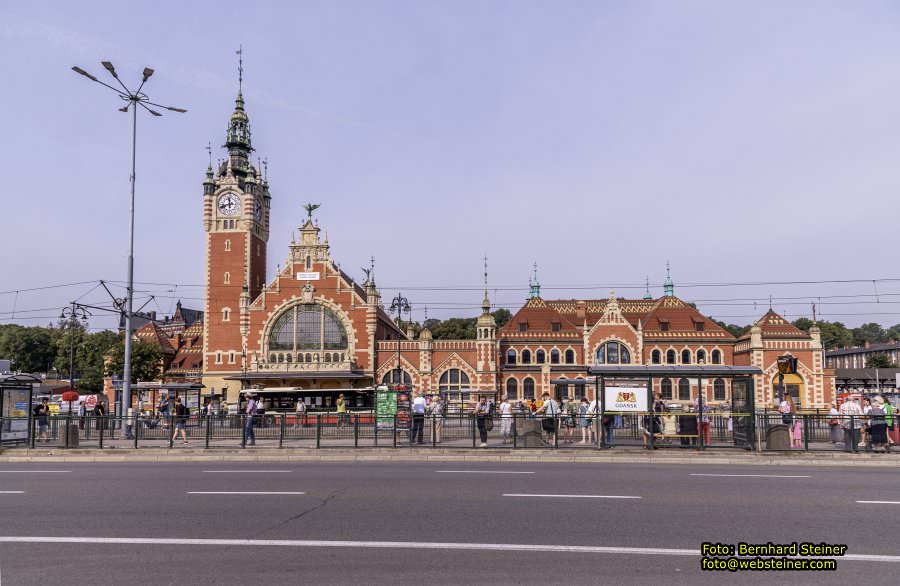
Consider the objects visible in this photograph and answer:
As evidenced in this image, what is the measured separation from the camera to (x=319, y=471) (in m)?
18.0

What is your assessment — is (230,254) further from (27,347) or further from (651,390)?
(27,347)

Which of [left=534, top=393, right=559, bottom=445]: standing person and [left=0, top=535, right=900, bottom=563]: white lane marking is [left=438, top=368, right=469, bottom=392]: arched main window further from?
[left=0, top=535, right=900, bottom=563]: white lane marking

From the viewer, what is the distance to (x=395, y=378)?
62781mm

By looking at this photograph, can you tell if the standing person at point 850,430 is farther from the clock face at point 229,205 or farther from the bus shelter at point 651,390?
the clock face at point 229,205

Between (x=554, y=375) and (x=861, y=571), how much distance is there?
54.8m

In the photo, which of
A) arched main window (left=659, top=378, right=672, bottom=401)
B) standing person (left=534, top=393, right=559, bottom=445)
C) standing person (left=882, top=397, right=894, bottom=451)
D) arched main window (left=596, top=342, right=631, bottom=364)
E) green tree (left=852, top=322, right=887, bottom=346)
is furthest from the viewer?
green tree (left=852, top=322, right=887, bottom=346)

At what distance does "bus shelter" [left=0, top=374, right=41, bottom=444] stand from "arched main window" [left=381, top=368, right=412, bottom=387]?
120 feet

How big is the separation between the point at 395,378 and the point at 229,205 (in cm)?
2389

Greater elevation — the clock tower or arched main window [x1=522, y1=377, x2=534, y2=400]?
the clock tower

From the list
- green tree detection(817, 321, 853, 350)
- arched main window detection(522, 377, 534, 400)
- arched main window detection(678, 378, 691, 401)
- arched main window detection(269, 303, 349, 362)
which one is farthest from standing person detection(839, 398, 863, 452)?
green tree detection(817, 321, 853, 350)

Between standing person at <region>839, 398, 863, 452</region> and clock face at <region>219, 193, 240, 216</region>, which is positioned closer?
standing person at <region>839, 398, 863, 452</region>

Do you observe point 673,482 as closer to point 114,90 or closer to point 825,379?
point 114,90

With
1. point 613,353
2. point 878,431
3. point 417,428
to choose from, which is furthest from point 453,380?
point 878,431

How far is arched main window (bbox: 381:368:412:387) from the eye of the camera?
62.3 meters
